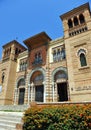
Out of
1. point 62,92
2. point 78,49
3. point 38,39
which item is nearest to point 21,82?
point 62,92

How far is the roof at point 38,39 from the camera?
1869cm

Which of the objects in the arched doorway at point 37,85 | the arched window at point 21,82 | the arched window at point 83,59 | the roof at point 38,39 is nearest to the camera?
the arched window at point 83,59

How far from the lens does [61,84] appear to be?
16938 millimetres

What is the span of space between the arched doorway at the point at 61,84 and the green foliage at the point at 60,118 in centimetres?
881

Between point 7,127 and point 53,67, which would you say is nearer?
point 7,127

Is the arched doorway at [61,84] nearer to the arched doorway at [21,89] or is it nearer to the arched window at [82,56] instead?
the arched window at [82,56]

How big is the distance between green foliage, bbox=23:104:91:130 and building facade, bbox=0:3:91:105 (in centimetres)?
630

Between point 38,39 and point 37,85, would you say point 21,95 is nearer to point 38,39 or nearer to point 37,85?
point 37,85

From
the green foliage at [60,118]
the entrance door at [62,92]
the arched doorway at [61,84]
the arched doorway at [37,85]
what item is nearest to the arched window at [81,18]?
the arched doorway at [61,84]

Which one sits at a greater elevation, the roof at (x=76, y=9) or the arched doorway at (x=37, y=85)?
the roof at (x=76, y=9)

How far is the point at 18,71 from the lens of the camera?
68.7 feet

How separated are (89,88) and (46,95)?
227 inches

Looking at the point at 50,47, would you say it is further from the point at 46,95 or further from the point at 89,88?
the point at 89,88

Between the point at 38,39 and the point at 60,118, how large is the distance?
1476 cm
